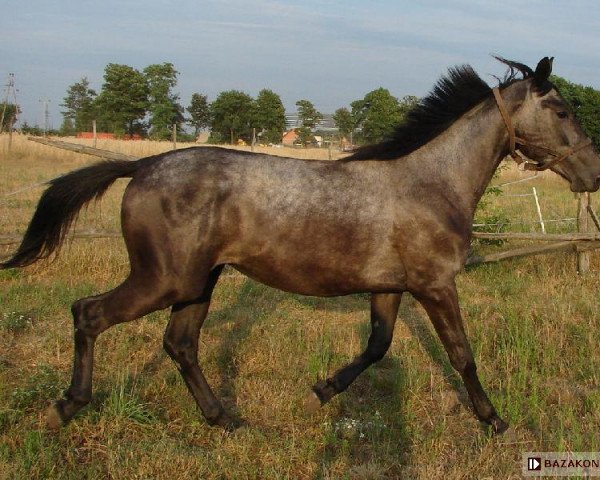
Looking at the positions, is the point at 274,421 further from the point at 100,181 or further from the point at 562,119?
the point at 562,119

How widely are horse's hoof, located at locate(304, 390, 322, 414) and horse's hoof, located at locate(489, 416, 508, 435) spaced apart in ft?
3.67

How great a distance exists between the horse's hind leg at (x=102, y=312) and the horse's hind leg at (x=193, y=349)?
1.28 ft

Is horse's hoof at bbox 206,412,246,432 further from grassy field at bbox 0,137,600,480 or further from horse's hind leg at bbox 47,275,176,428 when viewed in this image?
horse's hind leg at bbox 47,275,176,428

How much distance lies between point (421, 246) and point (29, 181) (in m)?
14.9

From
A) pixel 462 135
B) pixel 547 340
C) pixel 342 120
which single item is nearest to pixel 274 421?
pixel 462 135

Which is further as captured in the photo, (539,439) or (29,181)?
(29,181)

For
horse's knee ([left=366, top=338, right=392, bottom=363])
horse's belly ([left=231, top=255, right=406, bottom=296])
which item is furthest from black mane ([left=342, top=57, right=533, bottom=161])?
horse's knee ([left=366, top=338, right=392, bottom=363])

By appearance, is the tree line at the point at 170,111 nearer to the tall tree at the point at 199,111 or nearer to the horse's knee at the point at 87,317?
the tall tree at the point at 199,111

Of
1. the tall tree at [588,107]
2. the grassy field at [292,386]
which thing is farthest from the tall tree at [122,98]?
the grassy field at [292,386]

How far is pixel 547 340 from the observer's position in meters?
5.15

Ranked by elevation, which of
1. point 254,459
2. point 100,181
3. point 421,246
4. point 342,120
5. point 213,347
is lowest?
point 254,459

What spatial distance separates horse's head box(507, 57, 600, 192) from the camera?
3.96 meters
